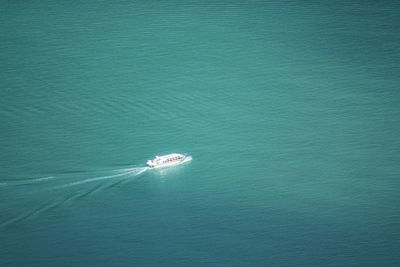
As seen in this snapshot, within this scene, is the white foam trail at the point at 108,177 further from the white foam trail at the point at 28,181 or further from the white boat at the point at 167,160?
the white foam trail at the point at 28,181

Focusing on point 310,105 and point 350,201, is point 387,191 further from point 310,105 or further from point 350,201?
point 310,105

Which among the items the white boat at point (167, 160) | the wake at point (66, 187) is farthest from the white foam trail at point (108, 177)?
the white boat at point (167, 160)

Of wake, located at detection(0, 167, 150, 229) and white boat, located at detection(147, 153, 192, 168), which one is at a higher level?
white boat, located at detection(147, 153, 192, 168)

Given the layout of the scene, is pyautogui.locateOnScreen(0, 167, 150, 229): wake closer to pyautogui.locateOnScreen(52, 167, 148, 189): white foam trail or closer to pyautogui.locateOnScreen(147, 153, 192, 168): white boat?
pyautogui.locateOnScreen(52, 167, 148, 189): white foam trail

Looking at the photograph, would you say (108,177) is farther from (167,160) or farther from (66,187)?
(167,160)

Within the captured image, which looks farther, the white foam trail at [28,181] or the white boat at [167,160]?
the white boat at [167,160]

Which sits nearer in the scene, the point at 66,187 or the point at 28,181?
the point at 66,187

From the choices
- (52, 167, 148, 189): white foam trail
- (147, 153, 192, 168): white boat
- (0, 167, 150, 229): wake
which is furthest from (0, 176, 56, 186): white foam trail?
(147, 153, 192, 168): white boat

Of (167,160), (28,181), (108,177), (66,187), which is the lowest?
(66,187)

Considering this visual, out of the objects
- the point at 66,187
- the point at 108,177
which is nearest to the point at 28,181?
the point at 66,187
